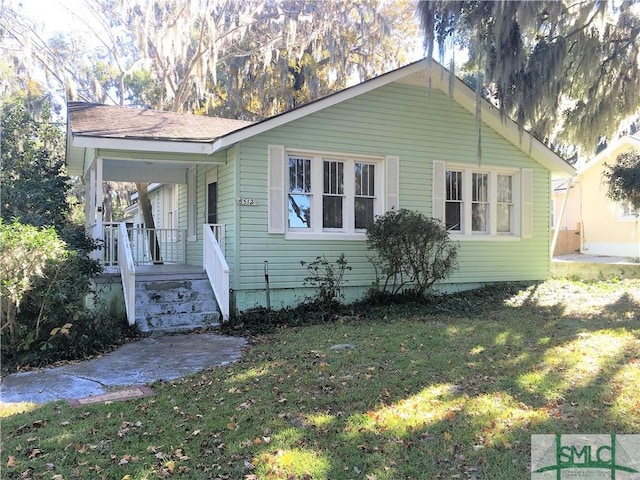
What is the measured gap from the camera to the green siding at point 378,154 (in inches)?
365

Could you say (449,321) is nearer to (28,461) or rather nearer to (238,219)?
(238,219)

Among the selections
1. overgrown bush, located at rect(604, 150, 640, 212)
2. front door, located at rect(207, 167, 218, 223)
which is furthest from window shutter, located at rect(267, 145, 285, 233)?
overgrown bush, located at rect(604, 150, 640, 212)

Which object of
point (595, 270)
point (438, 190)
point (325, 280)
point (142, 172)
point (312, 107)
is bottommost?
point (595, 270)

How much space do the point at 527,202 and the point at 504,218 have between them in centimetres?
67

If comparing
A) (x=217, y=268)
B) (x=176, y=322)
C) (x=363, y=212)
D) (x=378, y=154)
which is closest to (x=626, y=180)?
(x=378, y=154)

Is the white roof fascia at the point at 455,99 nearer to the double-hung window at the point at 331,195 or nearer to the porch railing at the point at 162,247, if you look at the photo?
the double-hung window at the point at 331,195

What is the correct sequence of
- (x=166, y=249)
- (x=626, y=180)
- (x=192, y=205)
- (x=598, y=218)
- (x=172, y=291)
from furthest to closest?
(x=598, y=218), (x=166, y=249), (x=626, y=180), (x=192, y=205), (x=172, y=291)

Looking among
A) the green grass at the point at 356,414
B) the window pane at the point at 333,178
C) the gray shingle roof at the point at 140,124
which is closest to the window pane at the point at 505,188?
the window pane at the point at 333,178

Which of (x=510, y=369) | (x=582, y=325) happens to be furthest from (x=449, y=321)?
(x=510, y=369)

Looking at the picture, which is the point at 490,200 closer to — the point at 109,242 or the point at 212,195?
the point at 212,195

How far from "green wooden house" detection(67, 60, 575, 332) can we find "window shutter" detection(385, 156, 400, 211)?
3 cm

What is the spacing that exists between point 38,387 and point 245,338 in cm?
306

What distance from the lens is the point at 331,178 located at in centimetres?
1009

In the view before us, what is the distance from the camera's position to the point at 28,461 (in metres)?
→ 3.39
